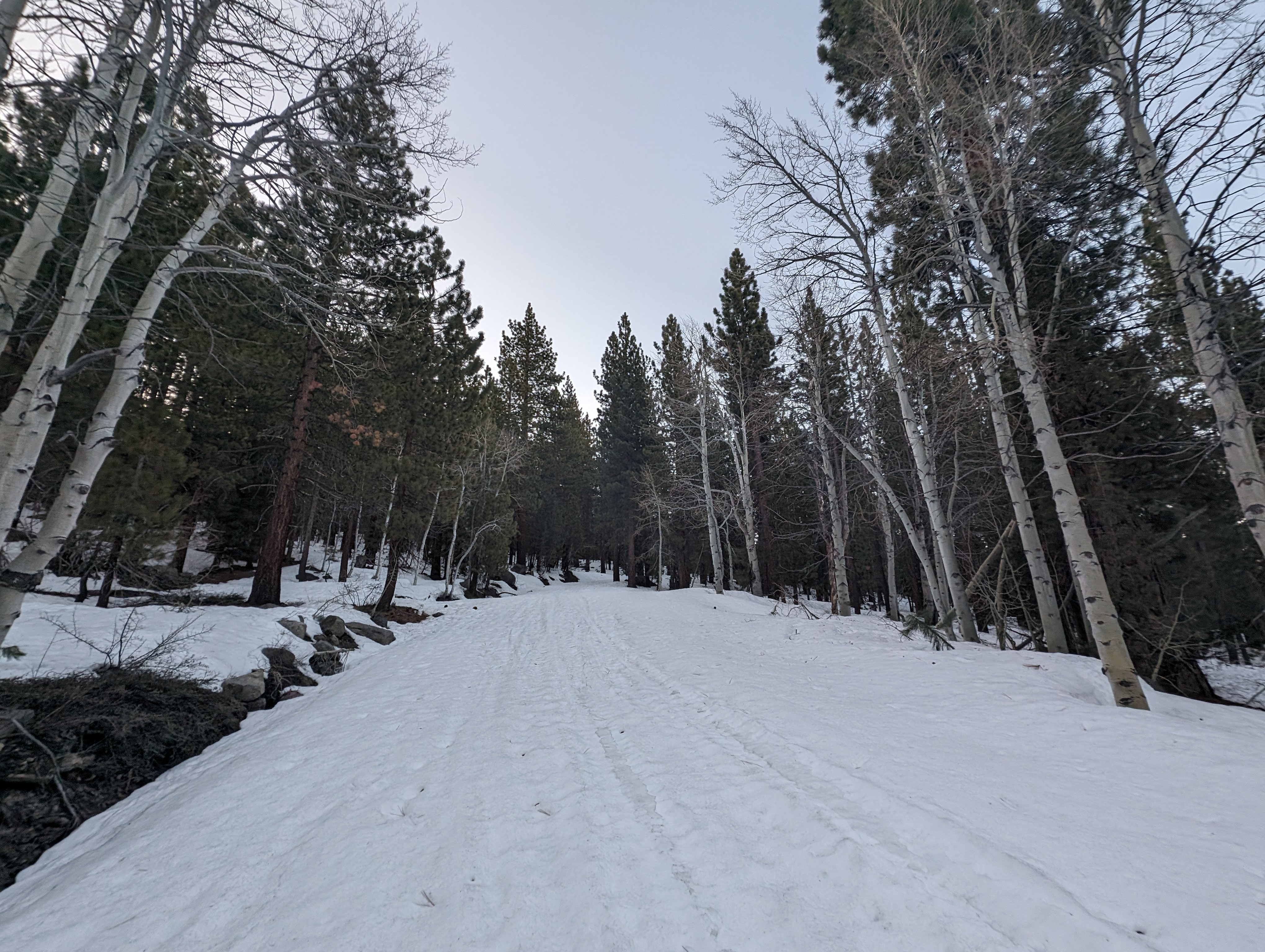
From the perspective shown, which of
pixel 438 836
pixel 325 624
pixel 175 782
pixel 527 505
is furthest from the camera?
pixel 527 505

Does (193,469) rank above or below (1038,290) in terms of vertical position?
below

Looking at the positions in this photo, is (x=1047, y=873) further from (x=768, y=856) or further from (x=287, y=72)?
(x=287, y=72)

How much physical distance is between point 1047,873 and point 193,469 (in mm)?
10277

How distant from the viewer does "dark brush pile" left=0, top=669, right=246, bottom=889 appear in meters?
2.96

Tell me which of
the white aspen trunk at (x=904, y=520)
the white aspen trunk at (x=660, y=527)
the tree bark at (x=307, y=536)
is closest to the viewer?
the white aspen trunk at (x=904, y=520)

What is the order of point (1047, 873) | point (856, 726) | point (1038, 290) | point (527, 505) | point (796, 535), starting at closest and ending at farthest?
point (1047, 873) < point (856, 726) < point (1038, 290) < point (796, 535) < point (527, 505)

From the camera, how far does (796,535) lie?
16.3m

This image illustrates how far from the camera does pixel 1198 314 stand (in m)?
4.11

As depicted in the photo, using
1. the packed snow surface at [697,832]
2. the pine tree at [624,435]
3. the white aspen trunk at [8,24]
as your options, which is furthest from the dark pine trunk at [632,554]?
the white aspen trunk at [8,24]

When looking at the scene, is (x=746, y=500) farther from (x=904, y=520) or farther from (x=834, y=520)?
(x=904, y=520)

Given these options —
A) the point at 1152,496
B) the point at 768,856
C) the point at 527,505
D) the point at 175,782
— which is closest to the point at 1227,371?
the point at 768,856

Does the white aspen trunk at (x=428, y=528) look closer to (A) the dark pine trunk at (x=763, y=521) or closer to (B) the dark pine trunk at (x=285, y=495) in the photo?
(B) the dark pine trunk at (x=285, y=495)

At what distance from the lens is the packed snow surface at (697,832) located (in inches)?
71.1

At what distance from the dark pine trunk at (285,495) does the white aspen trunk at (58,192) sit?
6819 mm
